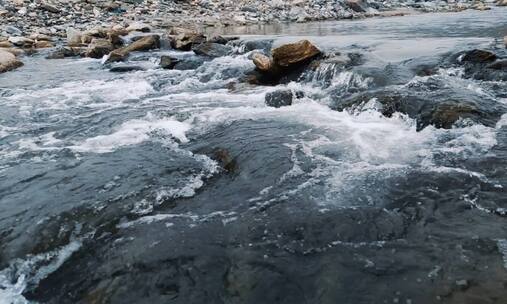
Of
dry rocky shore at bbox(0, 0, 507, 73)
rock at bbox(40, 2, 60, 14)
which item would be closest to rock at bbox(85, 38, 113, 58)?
dry rocky shore at bbox(0, 0, 507, 73)

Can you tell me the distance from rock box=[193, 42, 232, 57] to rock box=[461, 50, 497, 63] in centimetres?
772

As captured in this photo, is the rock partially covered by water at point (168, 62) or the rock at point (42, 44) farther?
the rock at point (42, 44)

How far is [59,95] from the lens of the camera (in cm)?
1076

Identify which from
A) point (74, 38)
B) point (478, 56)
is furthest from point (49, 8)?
point (478, 56)

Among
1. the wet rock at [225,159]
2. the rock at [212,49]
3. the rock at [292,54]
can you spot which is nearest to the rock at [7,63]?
the rock at [212,49]

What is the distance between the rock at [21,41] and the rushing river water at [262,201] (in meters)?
11.8

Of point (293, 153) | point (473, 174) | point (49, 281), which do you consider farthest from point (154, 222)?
point (473, 174)

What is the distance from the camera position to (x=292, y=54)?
10586 millimetres

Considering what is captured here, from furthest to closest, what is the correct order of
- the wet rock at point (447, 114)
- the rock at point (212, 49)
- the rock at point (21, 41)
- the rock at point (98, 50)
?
the rock at point (21, 41) < the rock at point (98, 50) < the rock at point (212, 49) < the wet rock at point (447, 114)

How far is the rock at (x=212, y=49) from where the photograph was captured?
48.3ft

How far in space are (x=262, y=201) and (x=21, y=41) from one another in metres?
18.6

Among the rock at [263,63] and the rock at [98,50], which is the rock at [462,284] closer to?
the rock at [263,63]

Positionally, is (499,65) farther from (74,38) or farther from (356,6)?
(356,6)

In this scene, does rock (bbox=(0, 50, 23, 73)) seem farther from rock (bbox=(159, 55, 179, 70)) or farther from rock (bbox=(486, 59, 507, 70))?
rock (bbox=(486, 59, 507, 70))
